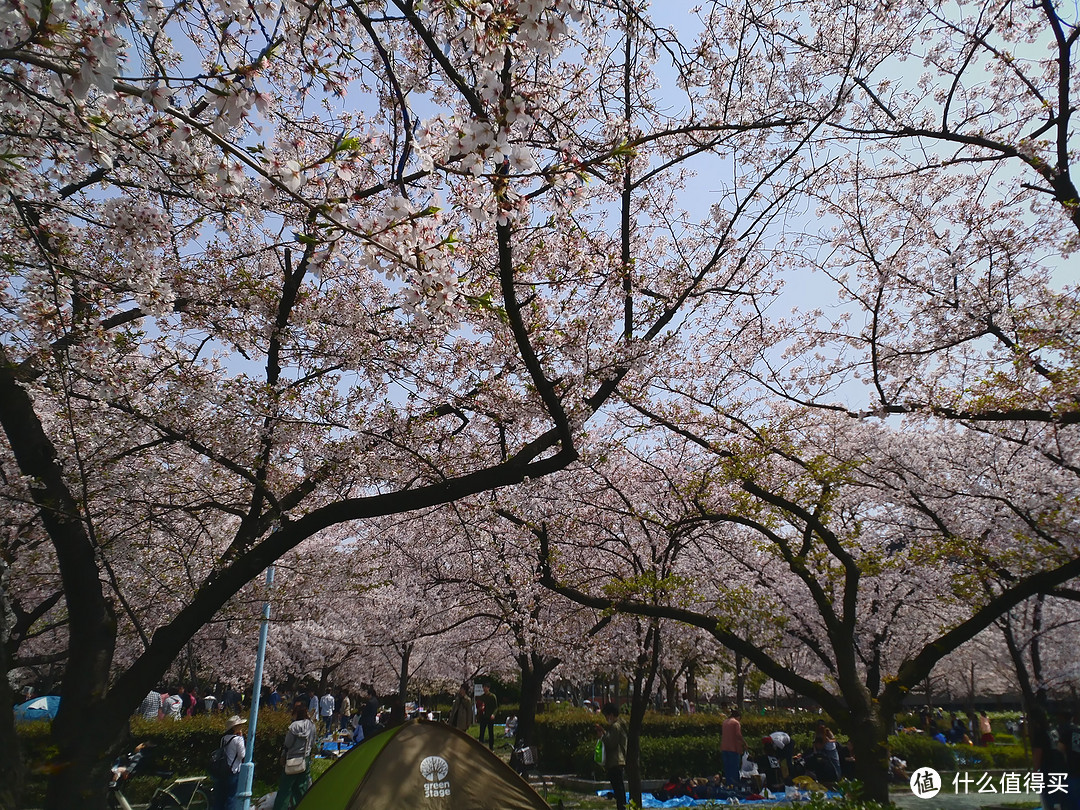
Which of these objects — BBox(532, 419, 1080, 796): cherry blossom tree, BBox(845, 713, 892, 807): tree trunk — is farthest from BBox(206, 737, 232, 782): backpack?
BBox(845, 713, 892, 807): tree trunk

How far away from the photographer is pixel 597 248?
25.4 ft

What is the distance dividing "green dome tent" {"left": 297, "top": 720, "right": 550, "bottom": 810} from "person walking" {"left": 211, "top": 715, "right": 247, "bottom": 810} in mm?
2777

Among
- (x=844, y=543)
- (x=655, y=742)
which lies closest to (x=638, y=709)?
(x=844, y=543)

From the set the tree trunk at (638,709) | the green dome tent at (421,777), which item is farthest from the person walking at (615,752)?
the green dome tent at (421,777)

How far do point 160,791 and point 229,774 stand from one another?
2135mm

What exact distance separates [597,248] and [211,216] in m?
3.98

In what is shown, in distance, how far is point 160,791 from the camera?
10.0 meters

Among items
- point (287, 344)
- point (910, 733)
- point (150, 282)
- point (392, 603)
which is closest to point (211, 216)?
point (150, 282)

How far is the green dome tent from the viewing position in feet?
19.6

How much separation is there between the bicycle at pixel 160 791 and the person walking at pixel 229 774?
1.07m

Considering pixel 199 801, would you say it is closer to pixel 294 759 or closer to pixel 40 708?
pixel 294 759

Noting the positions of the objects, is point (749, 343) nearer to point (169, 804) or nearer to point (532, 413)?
point (532, 413)

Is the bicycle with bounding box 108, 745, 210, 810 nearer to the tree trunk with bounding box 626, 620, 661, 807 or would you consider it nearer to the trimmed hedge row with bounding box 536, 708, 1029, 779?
the tree trunk with bounding box 626, 620, 661, 807

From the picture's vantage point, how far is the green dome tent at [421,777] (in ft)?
19.6
